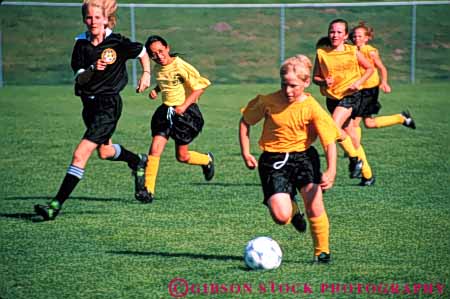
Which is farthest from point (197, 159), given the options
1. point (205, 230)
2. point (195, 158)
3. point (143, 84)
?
point (205, 230)

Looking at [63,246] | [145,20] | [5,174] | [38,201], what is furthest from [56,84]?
[63,246]

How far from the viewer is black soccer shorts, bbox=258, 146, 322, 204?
23.9ft

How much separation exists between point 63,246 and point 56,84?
19.8 m

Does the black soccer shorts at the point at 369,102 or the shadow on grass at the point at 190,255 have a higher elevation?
the shadow on grass at the point at 190,255

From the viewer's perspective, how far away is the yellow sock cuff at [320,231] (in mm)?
7152

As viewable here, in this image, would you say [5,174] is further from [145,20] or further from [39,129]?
[145,20]

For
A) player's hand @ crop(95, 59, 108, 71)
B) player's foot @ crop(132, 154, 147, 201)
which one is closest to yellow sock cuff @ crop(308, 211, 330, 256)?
player's hand @ crop(95, 59, 108, 71)

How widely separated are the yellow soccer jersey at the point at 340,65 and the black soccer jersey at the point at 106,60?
8.58ft

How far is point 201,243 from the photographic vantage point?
8.09 metres

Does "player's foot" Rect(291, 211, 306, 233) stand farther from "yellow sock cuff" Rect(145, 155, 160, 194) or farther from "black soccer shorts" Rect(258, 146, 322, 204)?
"yellow sock cuff" Rect(145, 155, 160, 194)

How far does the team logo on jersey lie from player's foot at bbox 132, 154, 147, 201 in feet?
4.35

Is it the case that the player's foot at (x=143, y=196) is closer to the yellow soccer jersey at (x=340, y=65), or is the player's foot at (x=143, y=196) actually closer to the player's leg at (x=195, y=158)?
the player's leg at (x=195, y=158)

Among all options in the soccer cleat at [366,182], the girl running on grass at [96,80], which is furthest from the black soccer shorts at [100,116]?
the soccer cleat at [366,182]

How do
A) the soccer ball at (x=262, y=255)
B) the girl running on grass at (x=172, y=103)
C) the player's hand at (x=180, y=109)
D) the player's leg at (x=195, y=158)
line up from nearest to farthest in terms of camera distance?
the soccer ball at (x=262, y=255)
the player's hand at (x=180, y=109)
the girl running on grass at (x=172, y=103)
the player's leg at (x=195, y=158)
